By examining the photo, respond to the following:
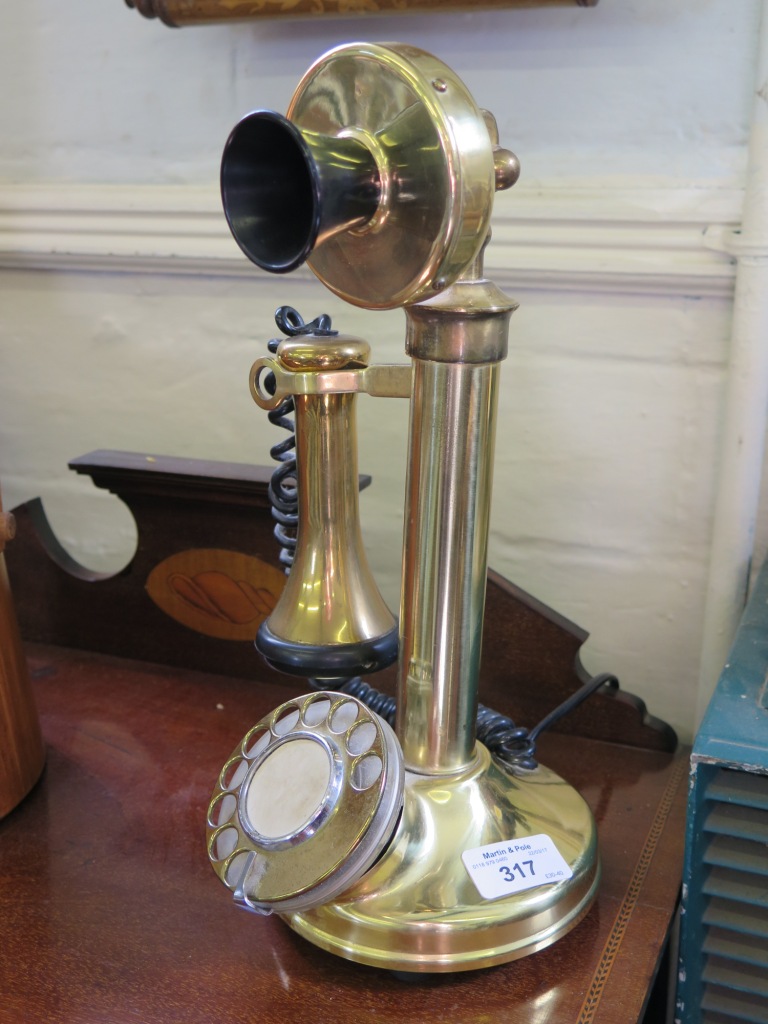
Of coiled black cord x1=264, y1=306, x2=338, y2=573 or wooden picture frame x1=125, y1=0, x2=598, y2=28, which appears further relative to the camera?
wooden picture frame x1=125, y1=0, x2=598, y2=28

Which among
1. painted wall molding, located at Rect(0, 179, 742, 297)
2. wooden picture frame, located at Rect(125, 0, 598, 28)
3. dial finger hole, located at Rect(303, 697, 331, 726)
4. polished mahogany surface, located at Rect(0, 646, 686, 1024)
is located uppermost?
wooden picture frame, located at Rect(125, 0, 598, 28)

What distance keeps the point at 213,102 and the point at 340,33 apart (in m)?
0.16

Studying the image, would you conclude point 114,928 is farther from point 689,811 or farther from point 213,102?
point 213,102

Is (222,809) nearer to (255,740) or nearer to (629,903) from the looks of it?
(255,740)

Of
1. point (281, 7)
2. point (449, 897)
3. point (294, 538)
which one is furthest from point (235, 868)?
point (281, 7)

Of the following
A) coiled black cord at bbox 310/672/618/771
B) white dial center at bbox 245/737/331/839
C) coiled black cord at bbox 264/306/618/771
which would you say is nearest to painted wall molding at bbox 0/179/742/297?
coiled black cord at bbox 264/306/618/771

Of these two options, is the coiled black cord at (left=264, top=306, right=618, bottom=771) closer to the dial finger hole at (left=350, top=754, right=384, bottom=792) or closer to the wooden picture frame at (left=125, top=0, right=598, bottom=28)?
the dial finger hole at (left=350, top=754, right=384, bottom=792)

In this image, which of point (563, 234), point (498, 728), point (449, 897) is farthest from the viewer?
point (563, 234)

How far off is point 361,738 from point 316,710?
6 cm

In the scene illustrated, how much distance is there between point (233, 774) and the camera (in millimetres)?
692

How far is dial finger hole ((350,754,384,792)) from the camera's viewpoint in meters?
0.60

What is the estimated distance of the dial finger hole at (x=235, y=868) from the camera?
24.1 inches

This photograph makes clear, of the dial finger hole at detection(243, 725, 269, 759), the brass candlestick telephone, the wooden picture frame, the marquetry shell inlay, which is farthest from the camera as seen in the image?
the marquetry shell inlay

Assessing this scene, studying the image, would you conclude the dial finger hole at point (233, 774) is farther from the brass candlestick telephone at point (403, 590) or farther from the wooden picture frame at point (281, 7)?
the wooden picture frame at point (281, 7)
